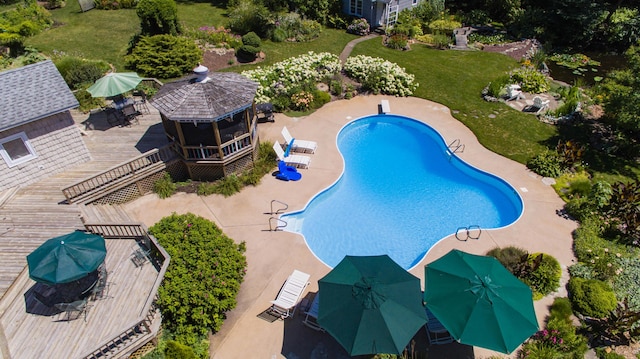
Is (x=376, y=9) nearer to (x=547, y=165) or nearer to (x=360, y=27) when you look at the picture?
(x=360, y=27)

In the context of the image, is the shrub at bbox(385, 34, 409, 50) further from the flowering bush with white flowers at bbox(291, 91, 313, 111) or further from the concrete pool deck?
the flowering bush with white flowers at bbox(291, 91, 313, 111)

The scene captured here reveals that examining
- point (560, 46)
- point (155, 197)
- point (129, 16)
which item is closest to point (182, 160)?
point (155, 197)

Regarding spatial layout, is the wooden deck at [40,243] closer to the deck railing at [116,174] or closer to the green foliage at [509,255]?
the deck railing at [116,174]

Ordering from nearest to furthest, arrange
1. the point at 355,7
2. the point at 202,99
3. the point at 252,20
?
the point at 202,99
the point at 252,20
the point at 355,7

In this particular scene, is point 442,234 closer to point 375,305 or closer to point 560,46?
point 375,305

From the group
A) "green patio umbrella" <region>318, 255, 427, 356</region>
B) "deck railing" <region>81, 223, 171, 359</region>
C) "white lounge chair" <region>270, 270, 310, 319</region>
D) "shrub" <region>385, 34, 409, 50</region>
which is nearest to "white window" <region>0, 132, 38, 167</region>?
"deck railing" <region>81, 223, 171, 359</region>

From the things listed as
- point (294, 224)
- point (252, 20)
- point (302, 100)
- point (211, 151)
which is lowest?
point (294, 224)

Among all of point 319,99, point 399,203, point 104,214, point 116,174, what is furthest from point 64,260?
point 319,99

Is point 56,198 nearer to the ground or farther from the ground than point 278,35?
nearer to the ground
